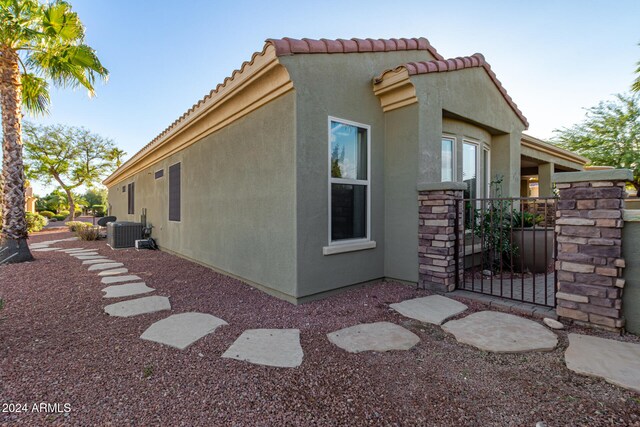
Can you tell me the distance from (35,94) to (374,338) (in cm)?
1040

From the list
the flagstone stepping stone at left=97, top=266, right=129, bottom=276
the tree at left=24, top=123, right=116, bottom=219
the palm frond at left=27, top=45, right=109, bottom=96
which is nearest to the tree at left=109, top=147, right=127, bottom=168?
the tree at left=24, top=123, right=116, bottom=219

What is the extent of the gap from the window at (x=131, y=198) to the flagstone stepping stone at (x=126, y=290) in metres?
9.17

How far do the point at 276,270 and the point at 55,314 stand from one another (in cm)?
265

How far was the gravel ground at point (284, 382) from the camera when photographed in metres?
1.79

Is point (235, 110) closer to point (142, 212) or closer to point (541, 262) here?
point (541, 262)

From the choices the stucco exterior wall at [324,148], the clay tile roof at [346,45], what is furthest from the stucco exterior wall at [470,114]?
the clay tile roof at [346,45]

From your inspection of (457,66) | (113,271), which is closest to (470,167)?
(457,66)

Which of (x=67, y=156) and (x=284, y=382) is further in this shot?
(x=67, y=156)

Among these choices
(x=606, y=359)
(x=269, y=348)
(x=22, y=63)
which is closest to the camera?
(x=606, y=359)

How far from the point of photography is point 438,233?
4.27 metres

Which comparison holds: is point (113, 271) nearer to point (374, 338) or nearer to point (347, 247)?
point (347, 247)

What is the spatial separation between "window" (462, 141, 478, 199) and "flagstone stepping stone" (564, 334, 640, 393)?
3.54 meters

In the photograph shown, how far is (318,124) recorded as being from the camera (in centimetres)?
404

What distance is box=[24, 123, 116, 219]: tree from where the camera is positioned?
2219 centimetres
